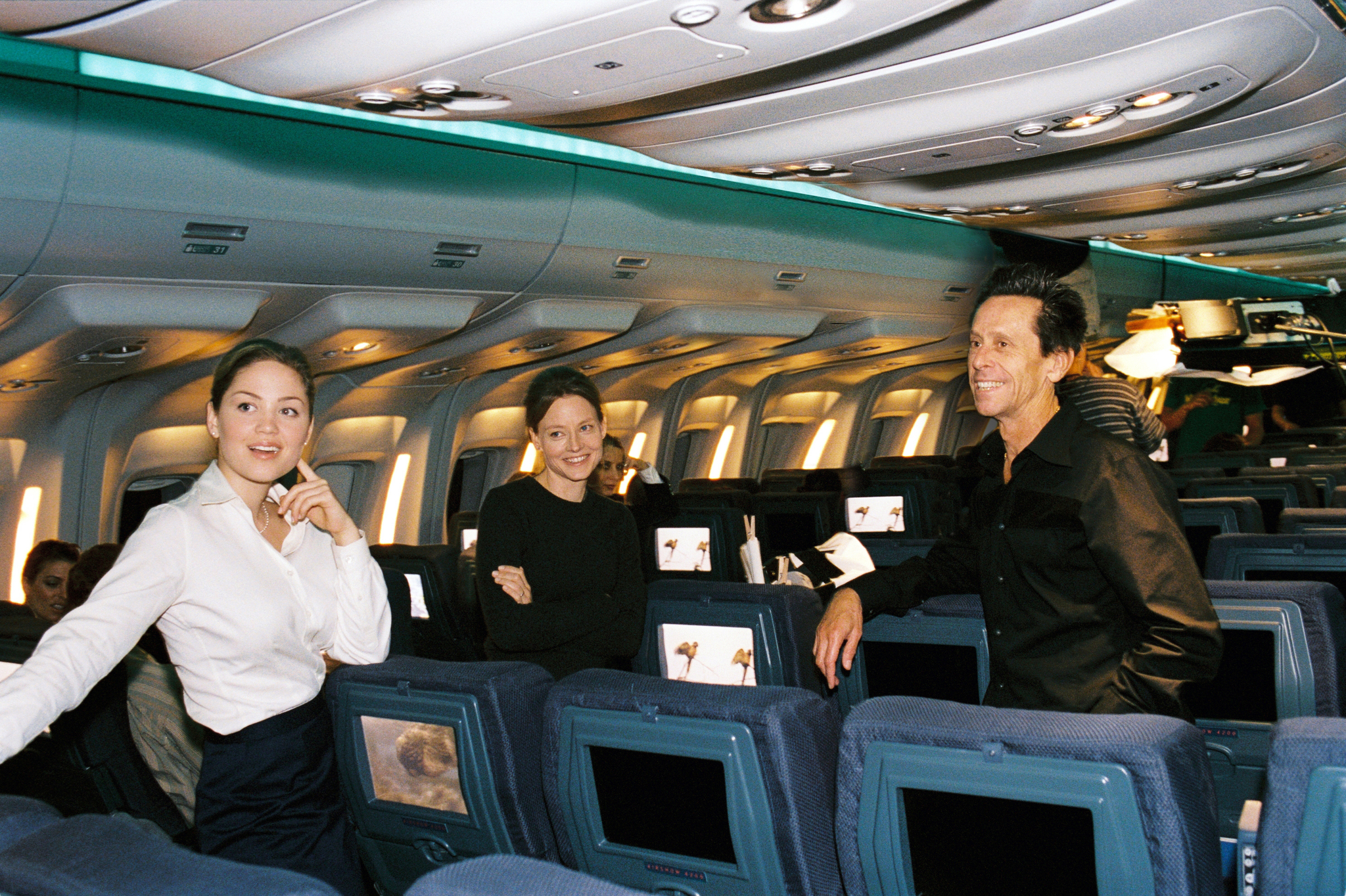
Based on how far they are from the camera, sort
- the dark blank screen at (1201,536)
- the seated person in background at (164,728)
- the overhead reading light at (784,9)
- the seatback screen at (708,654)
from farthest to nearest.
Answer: the dark blank screen at (1201,536), the seated person in background at (164,728), the seatback screen at (708,654), the overhead reading light at (784,9)

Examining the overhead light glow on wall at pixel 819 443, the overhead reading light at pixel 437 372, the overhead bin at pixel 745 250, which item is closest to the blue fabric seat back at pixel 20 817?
the overhead bin at pixel 745 250

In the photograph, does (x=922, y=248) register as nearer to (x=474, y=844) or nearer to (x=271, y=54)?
(x=271, y=54)

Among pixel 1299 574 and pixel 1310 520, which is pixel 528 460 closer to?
pixel 1310 520

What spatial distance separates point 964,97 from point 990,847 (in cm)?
344

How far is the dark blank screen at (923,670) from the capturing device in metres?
2.69

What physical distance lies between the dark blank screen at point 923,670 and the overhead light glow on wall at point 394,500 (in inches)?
264

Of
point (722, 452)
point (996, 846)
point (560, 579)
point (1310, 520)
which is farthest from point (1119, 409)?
point (722, 452)

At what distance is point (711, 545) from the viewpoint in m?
5.78

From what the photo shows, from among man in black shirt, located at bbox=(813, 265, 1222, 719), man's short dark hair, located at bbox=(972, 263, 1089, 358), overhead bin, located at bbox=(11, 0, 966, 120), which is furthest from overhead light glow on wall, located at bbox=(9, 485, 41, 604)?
man's short dark hair, located at bbox=(972, 263, 1089, 358)

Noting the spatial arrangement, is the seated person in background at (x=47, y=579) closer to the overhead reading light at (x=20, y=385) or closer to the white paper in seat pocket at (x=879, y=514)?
the overhead reading light at (x=20, y=385)

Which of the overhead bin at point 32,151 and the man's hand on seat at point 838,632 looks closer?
the man's hand on seat at point 838,632

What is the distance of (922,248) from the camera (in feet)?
29.9

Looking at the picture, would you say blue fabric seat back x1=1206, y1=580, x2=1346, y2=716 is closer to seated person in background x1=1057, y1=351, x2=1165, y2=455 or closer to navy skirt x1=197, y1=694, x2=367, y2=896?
seated person in background x1=1057, y1=351, x2=1165, y2=455

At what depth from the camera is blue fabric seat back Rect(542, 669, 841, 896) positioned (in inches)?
68.7
